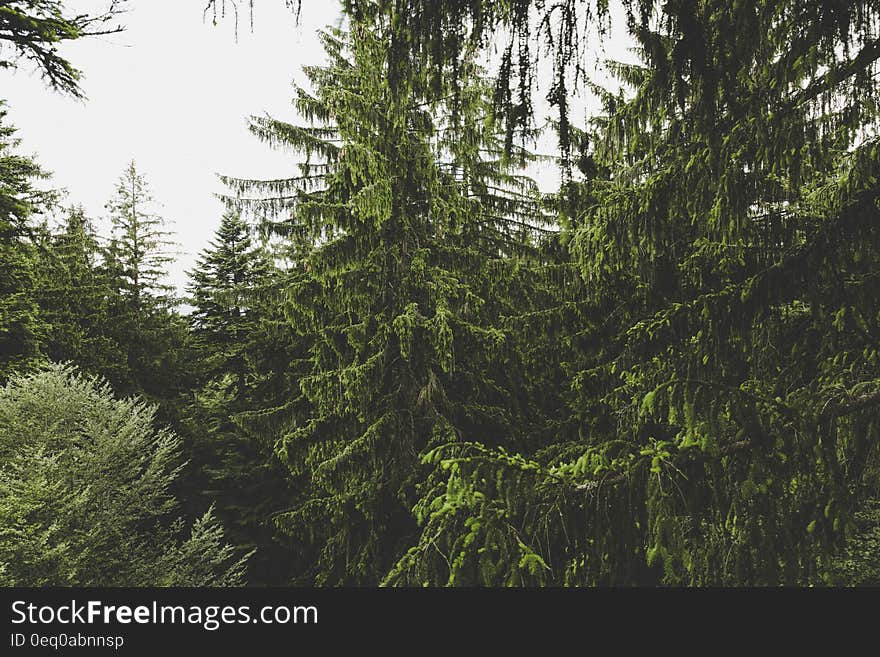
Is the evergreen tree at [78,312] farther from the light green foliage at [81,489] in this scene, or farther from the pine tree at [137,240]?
the light green foliage at [81,489]

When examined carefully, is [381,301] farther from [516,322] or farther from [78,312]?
[78,312]

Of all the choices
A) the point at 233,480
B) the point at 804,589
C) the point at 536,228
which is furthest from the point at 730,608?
the point at 233,480

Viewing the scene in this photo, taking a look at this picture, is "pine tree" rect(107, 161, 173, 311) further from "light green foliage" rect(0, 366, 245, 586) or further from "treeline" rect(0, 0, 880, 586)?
"light green foliage" rect(0, 366, 245, 586)

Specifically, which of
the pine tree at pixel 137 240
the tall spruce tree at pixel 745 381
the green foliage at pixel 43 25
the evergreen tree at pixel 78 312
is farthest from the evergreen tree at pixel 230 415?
the tall spruce tree at pixel 745 381

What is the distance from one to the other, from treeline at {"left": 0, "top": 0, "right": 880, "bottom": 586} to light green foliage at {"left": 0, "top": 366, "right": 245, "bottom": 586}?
0.09m

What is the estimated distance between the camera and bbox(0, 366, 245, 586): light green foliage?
909cm

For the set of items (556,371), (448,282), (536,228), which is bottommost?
(556,371)

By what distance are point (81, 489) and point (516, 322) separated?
387 inches

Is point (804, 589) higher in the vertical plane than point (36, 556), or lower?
higher

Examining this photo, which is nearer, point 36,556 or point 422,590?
point 422,590

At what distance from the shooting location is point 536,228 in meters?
9.86

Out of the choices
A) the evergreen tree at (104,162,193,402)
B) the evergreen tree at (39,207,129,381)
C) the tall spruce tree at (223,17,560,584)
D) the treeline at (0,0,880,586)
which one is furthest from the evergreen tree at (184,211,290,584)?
the tall spruce tree at (223,17,560,584)

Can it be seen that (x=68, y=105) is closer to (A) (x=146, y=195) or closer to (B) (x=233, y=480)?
(B) (x=233, y=480)

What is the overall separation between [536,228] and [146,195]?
17710mm
